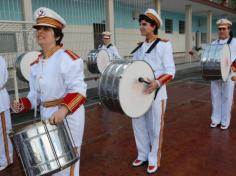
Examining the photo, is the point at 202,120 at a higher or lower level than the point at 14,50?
lower

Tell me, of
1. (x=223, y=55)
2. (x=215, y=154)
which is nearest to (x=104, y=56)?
(x=223, y=55)

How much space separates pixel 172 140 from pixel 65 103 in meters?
2.80

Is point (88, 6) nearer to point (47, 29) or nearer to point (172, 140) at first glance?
point (172, 140)

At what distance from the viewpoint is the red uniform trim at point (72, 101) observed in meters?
2.12

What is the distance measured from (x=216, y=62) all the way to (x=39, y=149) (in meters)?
3.46

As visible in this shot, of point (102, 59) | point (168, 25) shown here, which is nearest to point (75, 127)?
point (102, 59)

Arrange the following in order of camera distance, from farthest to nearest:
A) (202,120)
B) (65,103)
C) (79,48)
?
(79,48), (202,120), (65,103)

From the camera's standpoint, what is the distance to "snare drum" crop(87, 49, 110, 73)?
7250 millimetres

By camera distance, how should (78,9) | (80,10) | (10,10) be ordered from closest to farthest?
(10,10) < (78,9) < (80,10)

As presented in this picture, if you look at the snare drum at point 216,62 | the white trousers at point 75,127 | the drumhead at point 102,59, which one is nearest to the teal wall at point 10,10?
the drumhead at point 102,59

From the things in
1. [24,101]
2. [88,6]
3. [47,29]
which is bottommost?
[24,101]

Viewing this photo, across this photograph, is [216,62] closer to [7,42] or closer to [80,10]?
[7,42]

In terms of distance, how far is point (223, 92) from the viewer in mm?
4910

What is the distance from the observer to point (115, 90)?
9.03ft
